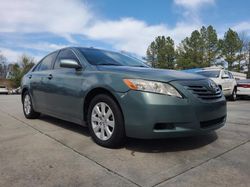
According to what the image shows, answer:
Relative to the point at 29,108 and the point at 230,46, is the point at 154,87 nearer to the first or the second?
the point at 29,108

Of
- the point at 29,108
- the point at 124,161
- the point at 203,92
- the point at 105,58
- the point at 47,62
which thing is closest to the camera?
the point at 124,161

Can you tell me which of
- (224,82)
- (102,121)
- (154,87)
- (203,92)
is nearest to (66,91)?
(102,121)

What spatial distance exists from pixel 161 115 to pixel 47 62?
308 cm

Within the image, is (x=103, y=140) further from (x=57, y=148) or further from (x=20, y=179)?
(x=20, y=179)

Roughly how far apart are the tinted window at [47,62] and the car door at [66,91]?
0.26 metres

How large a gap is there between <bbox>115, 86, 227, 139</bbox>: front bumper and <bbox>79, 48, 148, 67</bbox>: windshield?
1079 mm

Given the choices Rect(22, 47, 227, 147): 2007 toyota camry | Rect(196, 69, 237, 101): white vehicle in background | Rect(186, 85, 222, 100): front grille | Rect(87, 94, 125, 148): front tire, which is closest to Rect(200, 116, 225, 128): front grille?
Rect(22, 47, 227, 147): 2007 toyota camry

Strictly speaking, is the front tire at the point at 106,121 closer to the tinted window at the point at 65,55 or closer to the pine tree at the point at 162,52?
the tinted window at the point at 65,55

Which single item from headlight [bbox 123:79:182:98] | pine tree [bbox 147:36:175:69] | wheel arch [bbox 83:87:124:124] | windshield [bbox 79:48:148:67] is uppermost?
pine tree [bbox 147:36:175:69]

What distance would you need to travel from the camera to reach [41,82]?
4996 mm

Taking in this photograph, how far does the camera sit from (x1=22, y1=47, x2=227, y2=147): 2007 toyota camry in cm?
305

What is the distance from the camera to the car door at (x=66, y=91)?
394 cm

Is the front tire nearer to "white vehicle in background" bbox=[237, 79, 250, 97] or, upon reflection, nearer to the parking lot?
the parking lot

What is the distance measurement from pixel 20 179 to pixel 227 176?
1.95 m
